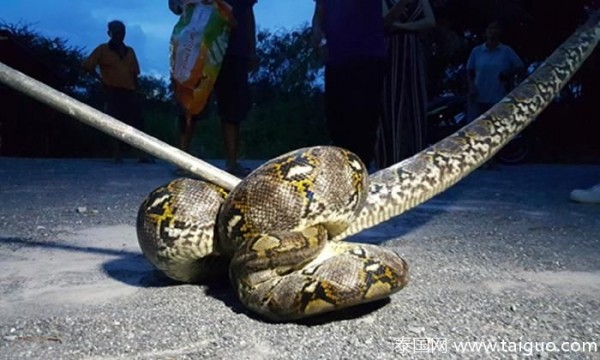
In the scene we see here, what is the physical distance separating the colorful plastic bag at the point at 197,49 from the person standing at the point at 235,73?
1.22 ft

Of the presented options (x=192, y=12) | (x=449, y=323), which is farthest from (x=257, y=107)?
(x=449, y=323)

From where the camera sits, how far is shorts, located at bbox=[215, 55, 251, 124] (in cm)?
672

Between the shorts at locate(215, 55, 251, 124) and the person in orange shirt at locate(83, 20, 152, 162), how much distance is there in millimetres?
4144

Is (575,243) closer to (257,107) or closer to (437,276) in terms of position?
(437,276)

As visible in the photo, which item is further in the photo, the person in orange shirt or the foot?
the person in orange shirt

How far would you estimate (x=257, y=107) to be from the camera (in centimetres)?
2041

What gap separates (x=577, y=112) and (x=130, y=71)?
1189 centimetres

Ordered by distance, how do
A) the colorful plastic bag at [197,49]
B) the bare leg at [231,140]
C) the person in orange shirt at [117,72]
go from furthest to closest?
the person in orange shirt at [117,72], the bare leg at [231,140], the colorful plastic bag at [197,49]

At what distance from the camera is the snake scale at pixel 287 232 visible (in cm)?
255

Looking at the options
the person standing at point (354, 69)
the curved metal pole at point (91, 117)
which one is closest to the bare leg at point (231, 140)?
the person standing at point (354, 69)

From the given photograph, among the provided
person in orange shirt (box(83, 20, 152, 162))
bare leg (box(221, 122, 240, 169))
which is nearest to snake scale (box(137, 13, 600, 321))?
bare leg (box(221, 122, 240, 169))

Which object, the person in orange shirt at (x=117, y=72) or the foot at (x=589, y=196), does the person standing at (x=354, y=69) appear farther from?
the person in orange shirt at (x=117, y=72)

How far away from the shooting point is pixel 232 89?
673cm

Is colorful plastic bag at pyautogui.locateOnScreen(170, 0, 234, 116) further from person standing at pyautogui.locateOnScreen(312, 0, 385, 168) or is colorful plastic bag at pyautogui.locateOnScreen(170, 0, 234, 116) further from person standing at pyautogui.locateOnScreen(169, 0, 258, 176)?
person standing at pyautogui.locateOnScreen(312, 0, 385, 168)
